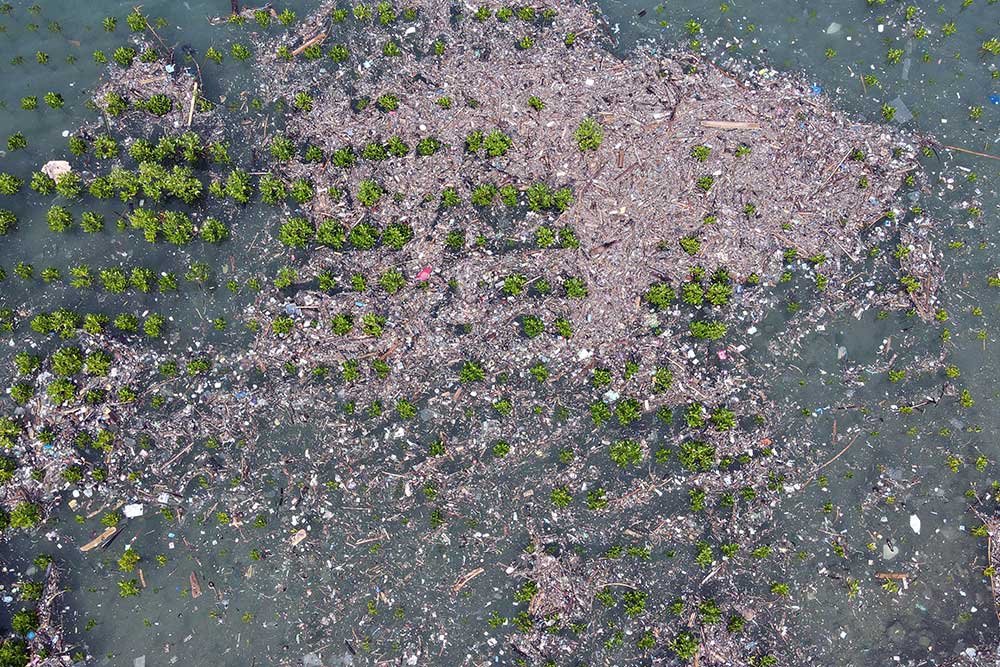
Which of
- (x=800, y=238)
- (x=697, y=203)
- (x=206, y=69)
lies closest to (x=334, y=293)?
(x=206, y=69)

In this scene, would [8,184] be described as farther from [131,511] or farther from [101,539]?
[101,539]

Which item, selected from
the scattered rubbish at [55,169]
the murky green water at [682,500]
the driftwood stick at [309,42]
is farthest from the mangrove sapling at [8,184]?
the driftwood stick at [309,42]

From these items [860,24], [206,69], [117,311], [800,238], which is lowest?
[800,238]

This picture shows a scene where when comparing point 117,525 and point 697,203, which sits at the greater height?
point 697,203

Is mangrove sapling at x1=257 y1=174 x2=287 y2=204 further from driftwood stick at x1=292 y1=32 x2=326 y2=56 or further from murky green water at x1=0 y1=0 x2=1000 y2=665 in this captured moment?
driftwood stick at x1=292 y1=32 x2=326 y2=56

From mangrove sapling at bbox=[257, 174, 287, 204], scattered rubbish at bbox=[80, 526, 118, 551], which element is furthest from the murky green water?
mangrove sapling at bbox=[257, 174, 287, 204]

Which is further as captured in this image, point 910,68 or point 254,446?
point 910,68

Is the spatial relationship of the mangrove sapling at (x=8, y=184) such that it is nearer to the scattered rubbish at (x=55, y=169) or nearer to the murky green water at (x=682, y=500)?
the murky green water at (x=682, y=500)

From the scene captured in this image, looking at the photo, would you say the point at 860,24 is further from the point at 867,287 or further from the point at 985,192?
the point at 867,287
